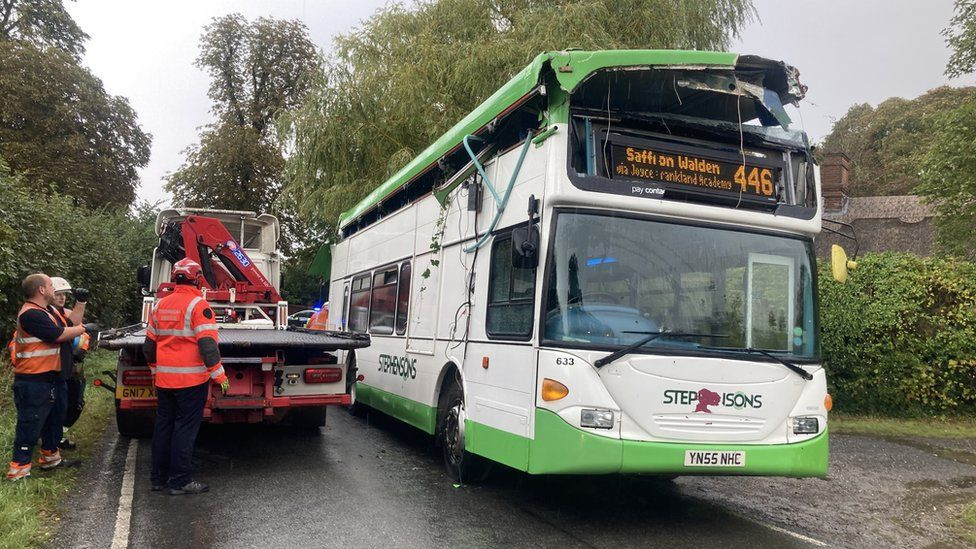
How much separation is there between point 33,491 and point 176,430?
3.69 ft

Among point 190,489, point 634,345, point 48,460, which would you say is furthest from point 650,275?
point 48,460

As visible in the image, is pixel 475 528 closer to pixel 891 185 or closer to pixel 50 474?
pixel 50 474

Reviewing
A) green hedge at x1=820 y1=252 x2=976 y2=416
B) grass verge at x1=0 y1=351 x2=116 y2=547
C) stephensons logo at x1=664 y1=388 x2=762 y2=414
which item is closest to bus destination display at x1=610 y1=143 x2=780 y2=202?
stephensons logo at x1=664 y1=388 x2=762 y2=414

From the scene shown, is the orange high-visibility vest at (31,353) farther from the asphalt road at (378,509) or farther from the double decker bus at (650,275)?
the double decker bus at (650,275)

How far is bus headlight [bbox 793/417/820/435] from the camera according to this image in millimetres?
5758

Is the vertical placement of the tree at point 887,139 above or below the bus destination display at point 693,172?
above

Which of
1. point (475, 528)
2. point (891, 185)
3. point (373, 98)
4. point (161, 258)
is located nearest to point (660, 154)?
point (475, 528)

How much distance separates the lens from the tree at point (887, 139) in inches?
1505

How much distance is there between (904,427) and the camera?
11578 mm

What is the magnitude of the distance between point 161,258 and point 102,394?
2299 millimetres

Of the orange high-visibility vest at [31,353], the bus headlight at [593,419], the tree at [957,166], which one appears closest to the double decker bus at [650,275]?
the bus headlight at [593,419]

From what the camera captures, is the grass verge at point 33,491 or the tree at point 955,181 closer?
the grass verge at point 33,491

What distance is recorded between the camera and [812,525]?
636 centimetres

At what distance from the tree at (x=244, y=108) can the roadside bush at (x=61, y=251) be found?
9061 millimetres
